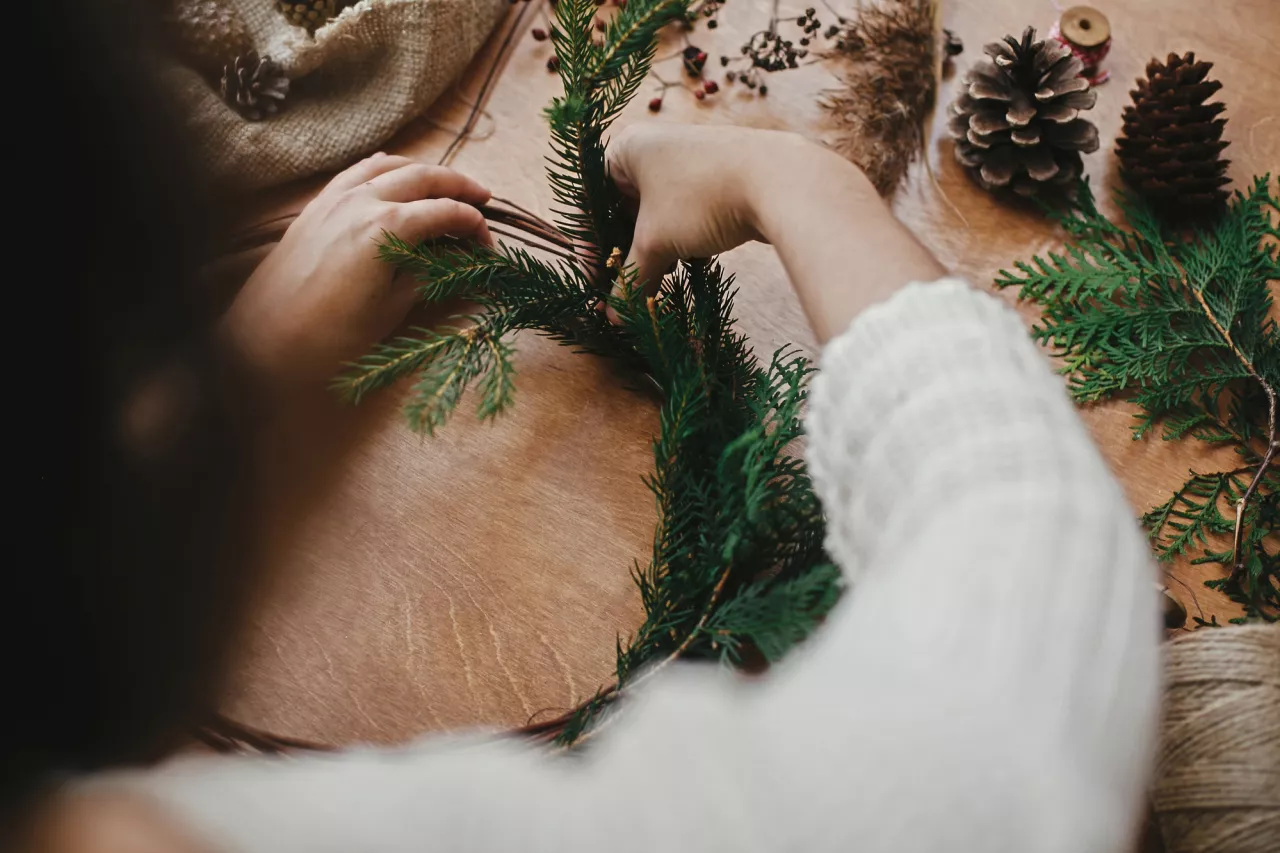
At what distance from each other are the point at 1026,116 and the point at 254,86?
71 cm

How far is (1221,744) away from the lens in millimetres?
475

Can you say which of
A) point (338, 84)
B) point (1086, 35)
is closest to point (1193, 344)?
point (1086, 35)

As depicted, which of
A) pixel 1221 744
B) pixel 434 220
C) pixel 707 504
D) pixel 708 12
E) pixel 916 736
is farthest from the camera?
pixel 708 12

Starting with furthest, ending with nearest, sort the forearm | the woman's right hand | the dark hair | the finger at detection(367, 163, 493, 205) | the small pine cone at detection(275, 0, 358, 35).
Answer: the small pine cone at detection(275, 0, 358, 35) → the finger at detection(367, 163, 493, 205) → the woman's right hand → the forearm → the dark hair

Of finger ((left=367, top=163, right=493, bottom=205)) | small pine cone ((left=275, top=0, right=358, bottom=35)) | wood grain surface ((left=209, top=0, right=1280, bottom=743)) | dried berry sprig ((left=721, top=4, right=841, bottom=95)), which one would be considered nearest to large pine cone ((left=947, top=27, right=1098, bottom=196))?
wood grain surface ((left=209, top=0, right=1280, bottom=743))

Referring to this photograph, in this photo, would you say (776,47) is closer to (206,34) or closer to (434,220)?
(434,220)

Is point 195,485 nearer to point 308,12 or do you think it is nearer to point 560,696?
point 560,696

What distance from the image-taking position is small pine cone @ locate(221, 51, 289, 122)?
79cm

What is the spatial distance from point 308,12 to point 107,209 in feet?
2.00

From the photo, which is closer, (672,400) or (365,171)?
(672,400)

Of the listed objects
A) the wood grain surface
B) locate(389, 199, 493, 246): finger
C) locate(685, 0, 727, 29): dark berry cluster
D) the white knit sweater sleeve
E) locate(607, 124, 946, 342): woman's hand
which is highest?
locate(685, 0, 727, 29): dark berry cluster

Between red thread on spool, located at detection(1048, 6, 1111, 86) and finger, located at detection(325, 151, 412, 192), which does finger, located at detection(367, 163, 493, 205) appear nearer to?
finger, located at detection(325, 151, 412, 192)

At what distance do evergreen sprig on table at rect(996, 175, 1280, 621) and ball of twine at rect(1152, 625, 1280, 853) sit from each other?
0.18m

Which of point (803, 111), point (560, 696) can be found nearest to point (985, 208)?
point (803, 111)
